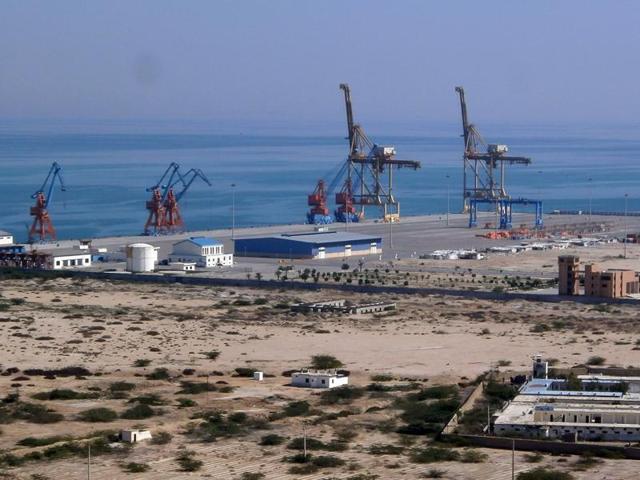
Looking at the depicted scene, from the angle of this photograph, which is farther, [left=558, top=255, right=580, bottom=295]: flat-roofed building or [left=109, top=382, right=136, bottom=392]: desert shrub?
[left=558, top=255, right=580, bottom=295]: flat-roofed building

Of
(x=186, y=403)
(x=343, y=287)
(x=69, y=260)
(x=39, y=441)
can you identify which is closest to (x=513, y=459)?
(x=186, y=403)

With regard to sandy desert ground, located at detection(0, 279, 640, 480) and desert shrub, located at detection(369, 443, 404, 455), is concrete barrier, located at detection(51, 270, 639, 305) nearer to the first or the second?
sandy desert ground, located at detection(0, 279, 640, 480)

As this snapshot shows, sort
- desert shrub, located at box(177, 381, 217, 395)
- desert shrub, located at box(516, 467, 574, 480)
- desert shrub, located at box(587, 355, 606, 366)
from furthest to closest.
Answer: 1. desert shrub, located at box(587, 355, 606, 366)
2. desert shrub, located at box(177, 381, 217, 395)
3. desert shrub, located at box(516, 467, 574, 480)

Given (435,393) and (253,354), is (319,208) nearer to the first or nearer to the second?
(253,354)

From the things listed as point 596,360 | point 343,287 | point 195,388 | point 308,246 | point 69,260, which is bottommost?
point 195,388

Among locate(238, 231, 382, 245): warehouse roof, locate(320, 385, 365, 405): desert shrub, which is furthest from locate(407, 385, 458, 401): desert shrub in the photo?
locate(238, 231, 382, 245): warehouse roof

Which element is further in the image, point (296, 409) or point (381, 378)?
point (381, 378)

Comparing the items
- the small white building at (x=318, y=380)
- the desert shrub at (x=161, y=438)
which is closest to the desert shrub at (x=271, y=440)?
the desert shrub at (x=161, y=438)
